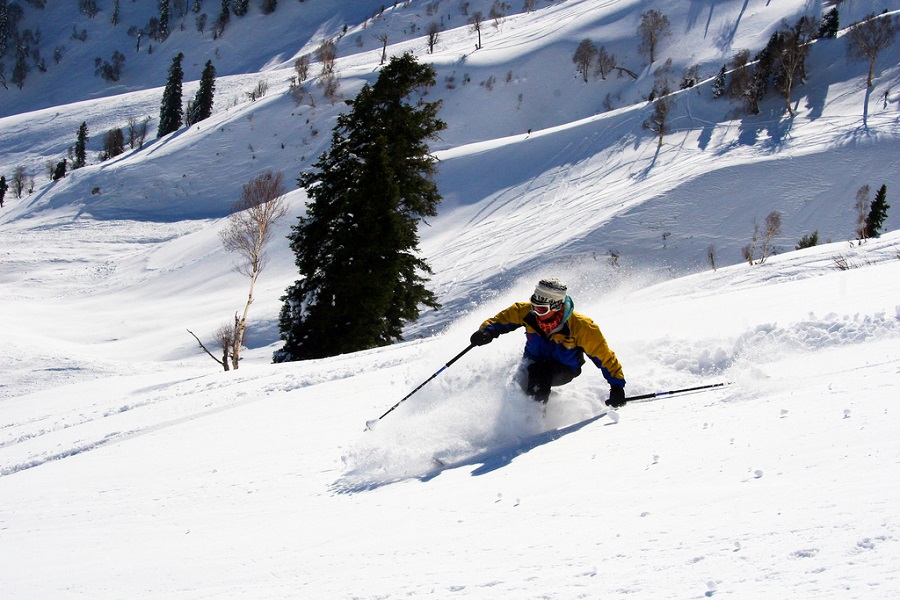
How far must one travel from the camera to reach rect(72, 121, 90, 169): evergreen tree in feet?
285

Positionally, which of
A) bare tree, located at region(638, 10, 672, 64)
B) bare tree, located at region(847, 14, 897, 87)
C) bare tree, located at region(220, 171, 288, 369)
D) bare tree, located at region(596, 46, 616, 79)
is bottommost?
bare tree, located at region(220, 171, 288, 369)

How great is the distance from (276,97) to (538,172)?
44196 mm

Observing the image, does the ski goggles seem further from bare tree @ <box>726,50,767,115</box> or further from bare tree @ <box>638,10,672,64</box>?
bare tree @ <box>638,10,672,64</box>

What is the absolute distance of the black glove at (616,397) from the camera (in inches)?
246

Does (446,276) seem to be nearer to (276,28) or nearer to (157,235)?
(157,235)

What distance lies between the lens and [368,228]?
64.5 feet

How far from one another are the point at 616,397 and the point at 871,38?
56.3 meters

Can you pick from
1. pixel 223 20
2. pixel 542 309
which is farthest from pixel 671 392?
pixel 223 20

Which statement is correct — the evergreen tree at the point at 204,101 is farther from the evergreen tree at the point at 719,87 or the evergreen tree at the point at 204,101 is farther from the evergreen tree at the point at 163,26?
the evergreen tree at the point at 719,87

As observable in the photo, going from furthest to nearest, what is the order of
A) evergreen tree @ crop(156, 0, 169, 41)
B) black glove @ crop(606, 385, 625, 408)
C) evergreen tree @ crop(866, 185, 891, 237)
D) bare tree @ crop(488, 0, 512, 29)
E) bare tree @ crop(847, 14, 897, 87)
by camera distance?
evergreen tree @ crop(156, 0, 169, 41) < bare tree @ crop(488, 0, 512, 29) < bare tree @ crop(847, 14, 897, 87) < evergreen tree @ crop(866, 185, 891, 237) < black glove @ crop(606, 385, 625, 408)

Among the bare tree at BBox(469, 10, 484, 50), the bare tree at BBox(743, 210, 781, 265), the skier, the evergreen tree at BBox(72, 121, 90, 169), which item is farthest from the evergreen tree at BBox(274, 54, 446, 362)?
the evergreen tree at BBox(72, 121, 90, 169)

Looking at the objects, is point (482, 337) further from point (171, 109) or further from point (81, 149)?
point (81, 149)

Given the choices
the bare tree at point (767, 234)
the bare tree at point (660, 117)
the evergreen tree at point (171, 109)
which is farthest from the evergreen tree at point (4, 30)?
the bare tree at point (767, 234)

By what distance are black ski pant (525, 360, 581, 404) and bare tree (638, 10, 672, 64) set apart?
76.2 m
